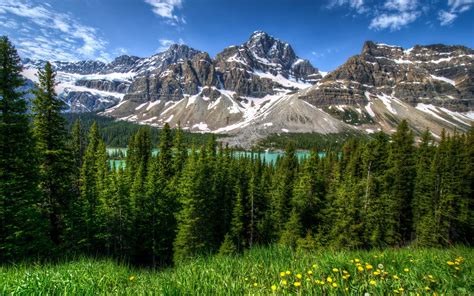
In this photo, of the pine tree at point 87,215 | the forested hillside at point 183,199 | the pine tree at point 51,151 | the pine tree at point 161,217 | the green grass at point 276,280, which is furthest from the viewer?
the pine tree at point 161,217

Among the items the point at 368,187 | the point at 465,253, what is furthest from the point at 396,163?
the point at 465,253

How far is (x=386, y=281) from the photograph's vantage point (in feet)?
13.1

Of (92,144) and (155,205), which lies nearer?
(155,205)

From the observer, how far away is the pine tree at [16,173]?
49.6ft

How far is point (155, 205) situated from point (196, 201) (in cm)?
680

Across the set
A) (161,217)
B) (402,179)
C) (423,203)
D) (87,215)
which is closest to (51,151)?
(87,215)

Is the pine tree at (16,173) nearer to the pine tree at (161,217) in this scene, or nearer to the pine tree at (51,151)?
the pine tree at (51,151)

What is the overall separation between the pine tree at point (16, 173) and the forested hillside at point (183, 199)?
0.07 metres

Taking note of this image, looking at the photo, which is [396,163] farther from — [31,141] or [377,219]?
[31,141]

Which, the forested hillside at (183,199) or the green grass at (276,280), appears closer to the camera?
the green grass at (276,280)

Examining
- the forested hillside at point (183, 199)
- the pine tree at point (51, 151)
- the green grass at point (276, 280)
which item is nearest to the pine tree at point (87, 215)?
the forested hillside at point (183, 199)

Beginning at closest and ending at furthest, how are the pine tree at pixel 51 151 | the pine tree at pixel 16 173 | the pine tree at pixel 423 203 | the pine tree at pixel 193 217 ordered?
the pine tree at pixel 16 173
the pine tree at pixel 51 151
the pine tree at pixel 193 217
the pine tree at pixel 423 203

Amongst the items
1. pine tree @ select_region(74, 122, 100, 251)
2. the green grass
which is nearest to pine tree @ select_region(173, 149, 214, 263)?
pine tree @ select_region(74, 122, 100, 251)

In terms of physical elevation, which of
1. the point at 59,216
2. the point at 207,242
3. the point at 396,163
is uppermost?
the point at 396,163
